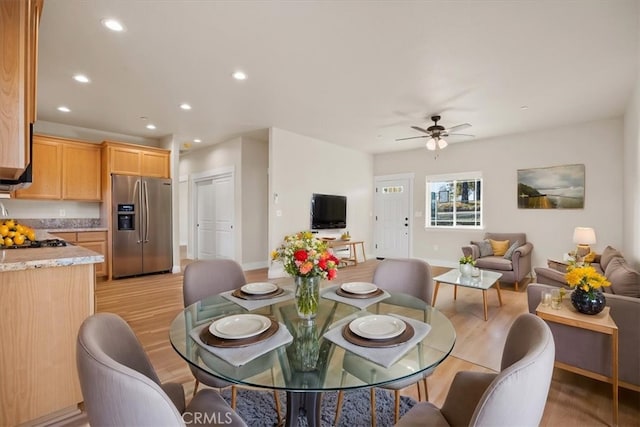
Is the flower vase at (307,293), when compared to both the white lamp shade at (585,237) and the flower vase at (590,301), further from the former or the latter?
the white lamp shade at (585,237)

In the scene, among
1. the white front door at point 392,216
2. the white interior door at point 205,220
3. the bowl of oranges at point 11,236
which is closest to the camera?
the bowl of oranges at point 11,236

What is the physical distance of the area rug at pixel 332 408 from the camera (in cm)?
169

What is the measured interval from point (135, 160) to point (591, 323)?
6219mm

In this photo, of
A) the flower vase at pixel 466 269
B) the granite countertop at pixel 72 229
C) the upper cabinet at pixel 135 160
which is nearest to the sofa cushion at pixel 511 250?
the flower vase at pixel 466 269

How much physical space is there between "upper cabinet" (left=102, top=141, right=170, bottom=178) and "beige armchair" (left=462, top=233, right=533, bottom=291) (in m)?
5.66

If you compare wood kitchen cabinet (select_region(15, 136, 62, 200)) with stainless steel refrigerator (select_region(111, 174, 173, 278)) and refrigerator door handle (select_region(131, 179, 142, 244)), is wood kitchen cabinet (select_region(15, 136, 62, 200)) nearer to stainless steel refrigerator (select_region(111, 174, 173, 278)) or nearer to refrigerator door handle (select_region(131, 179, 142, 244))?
stainless steel refrigerator (select_region(111, 174, 173, 278))

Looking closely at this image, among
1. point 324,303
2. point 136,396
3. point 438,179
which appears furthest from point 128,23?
point 438,179

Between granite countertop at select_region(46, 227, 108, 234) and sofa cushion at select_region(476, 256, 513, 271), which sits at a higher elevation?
granite countertop at select_region(46, 227, 108, 234)

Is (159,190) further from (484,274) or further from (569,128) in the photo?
(569,128)

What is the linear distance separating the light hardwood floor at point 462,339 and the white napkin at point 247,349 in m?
1.27

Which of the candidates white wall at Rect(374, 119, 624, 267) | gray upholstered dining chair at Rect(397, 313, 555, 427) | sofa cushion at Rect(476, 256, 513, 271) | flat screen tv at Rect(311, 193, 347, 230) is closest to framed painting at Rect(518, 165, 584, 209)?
white wall at Rect(374, 119, 624, 267)

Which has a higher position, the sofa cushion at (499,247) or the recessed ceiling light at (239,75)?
the recessed ceiling light at (239,75)

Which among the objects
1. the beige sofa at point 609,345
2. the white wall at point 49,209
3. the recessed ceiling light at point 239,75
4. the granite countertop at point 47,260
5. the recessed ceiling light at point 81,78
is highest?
the recessed ceiling light at point 239,75

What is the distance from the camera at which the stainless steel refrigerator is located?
4.99m
